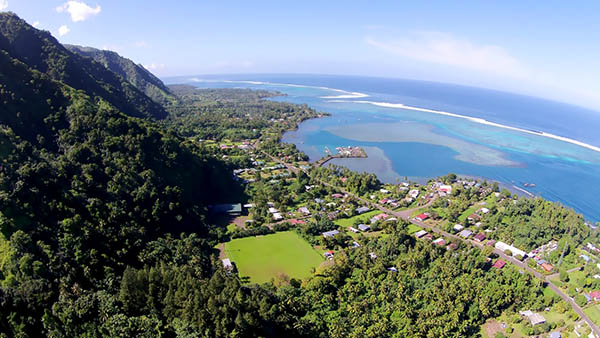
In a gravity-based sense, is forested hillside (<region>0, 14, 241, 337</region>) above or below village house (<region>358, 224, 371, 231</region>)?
above

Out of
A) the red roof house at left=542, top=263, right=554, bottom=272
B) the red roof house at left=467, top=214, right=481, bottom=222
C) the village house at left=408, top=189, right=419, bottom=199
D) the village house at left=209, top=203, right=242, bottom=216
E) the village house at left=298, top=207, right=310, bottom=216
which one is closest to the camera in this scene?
the red roof house at left=542, top=263, right=554, bottom=272

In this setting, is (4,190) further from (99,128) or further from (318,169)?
(318,169)

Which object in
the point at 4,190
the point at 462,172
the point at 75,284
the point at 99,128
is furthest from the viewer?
the point at 462,172

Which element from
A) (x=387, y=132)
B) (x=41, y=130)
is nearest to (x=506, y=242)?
(x=41, y=130)

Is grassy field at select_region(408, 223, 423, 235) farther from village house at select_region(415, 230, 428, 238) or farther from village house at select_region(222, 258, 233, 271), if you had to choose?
village house at select_region(222, 258, 233, 271)

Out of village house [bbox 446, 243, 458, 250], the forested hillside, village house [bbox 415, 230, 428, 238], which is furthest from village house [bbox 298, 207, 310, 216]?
village house [bbox 446, 243, 458, 250]

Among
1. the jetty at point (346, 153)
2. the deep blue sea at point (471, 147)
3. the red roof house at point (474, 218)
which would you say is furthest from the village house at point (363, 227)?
the jetty at point (346, 153)

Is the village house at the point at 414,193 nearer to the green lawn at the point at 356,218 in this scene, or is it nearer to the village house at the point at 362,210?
the green lawn at the point at 356,218
